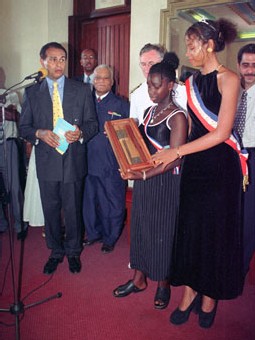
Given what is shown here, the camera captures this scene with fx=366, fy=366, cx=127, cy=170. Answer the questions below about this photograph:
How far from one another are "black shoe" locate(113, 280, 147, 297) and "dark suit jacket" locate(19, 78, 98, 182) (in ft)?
2.80

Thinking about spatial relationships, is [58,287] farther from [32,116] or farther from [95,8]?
[95,8]

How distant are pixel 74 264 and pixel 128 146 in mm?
1232

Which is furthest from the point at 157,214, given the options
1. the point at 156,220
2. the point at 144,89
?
the point at 144,89

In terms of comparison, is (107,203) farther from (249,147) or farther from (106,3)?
(106,3)

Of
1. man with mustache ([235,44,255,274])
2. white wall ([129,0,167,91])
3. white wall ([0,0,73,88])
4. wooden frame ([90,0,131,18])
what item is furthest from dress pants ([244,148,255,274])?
white wall ([0,0,73,88])

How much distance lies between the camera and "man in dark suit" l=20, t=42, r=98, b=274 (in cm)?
267

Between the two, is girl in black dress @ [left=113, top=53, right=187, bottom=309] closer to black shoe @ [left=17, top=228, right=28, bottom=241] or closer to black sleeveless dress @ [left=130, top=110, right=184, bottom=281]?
black sleeveless dress @ [left=130, top=110, right=184, bottom=281]

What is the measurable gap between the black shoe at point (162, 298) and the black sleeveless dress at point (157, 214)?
6.0 inches

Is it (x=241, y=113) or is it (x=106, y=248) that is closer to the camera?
(x=241, y=113)

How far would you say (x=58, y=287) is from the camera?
8.59ft

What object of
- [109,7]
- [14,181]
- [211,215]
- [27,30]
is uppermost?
[109,7]

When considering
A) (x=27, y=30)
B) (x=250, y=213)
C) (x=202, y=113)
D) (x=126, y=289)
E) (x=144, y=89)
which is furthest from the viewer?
(x=27, y=30)

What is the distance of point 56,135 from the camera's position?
2.61 metres

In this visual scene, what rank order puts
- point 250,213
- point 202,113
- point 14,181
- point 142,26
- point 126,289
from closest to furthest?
1. point 202,113
2. point 126,289
3. point 250,213
4. point 14,181
5. point 142,26
